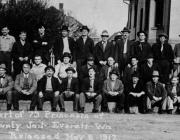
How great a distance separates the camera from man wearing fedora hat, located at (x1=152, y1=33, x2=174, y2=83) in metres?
11.6

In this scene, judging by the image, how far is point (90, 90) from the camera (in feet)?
34.7

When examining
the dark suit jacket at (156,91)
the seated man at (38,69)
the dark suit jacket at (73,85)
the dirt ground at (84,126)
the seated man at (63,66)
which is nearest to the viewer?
the dirt ground at (84,126)

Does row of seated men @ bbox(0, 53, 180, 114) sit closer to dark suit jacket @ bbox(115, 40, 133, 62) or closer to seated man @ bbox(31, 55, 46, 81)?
seated man @ bbox(31, 55, 46, 81)

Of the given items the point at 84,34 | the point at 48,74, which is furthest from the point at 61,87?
the point at 84,34

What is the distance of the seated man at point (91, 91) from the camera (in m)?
10.1

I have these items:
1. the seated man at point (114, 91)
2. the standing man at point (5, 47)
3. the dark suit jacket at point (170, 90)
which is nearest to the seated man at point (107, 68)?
the seated man at point (114, 91)

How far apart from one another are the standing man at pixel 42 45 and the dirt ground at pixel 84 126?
8.93ft

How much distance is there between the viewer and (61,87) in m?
10.5

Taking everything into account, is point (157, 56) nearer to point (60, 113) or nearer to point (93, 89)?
point (93, 89)

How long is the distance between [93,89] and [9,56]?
9.54 feet

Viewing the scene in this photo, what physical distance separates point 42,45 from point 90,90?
2.20 m

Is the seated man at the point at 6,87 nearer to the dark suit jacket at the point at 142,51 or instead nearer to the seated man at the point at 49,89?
the seated man at the point at 49,89

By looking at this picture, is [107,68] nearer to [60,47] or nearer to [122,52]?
[122,52]

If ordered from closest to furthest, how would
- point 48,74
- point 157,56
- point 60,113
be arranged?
point 60,113
point 48,74
point 157,56
